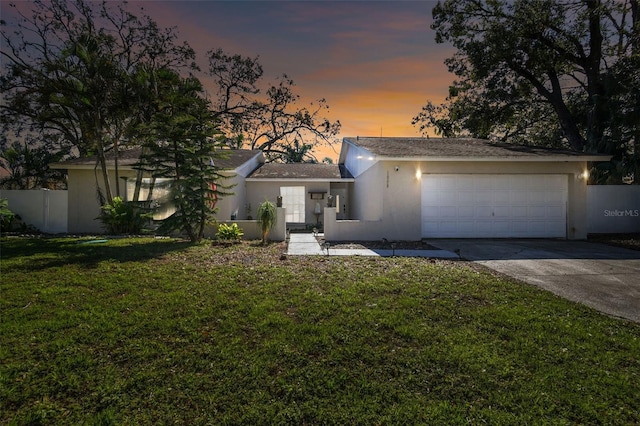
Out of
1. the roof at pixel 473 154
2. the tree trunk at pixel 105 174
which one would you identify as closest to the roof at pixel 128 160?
the tree trunk at pixel 105 174

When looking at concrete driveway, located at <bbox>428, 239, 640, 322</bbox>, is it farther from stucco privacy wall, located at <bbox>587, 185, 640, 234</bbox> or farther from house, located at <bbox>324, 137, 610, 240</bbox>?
stucco privacy wall, located at <bbox>587, 185, 640, 234</bbox>

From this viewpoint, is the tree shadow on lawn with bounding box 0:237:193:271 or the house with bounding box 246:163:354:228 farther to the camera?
the house with bounding box 246:163:354:228

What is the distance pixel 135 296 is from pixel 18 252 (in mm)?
5622

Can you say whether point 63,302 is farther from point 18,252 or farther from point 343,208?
point 343,208

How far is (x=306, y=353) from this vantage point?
11.1 feet

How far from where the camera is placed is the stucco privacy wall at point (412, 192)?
11.2 metres

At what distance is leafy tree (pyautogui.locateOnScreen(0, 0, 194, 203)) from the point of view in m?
11.7

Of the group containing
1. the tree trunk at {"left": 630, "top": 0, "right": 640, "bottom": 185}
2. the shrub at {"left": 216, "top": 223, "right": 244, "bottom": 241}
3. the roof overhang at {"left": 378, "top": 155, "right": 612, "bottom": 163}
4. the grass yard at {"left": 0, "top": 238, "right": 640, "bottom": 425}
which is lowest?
the grass yard at {"left": 0, "top": 238, "right": 640, "bottom": 425}

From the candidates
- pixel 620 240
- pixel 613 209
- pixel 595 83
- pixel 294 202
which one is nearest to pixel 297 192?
pixel 294 202

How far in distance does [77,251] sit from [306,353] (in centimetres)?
795

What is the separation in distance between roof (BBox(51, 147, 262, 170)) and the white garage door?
25.2ft

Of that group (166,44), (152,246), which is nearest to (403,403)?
(152,246)

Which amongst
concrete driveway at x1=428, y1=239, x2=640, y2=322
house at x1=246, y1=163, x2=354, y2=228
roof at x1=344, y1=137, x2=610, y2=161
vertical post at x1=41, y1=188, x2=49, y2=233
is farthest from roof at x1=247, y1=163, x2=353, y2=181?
vertical post at x1=41, y1=188, x2=49, y2=233

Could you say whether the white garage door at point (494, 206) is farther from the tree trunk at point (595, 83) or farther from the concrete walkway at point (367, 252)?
the tree trunk at point (595, 83)
